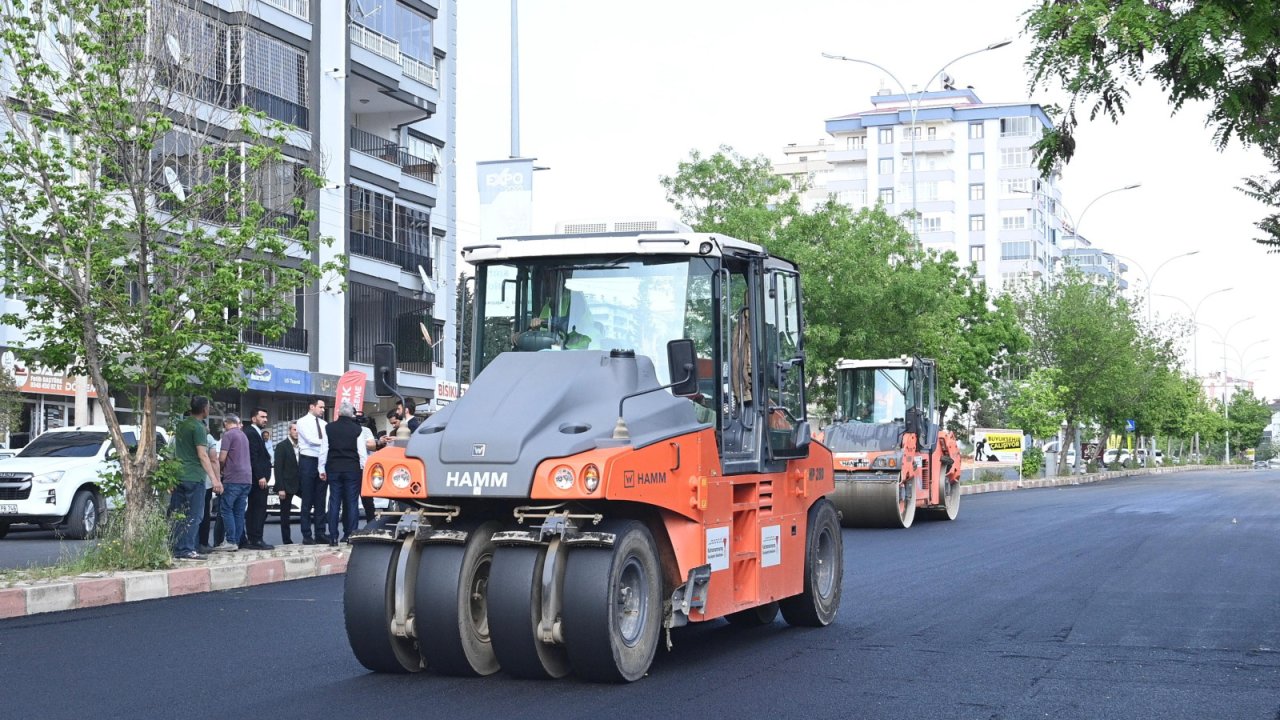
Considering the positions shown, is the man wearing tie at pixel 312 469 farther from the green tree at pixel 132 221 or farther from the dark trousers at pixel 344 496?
the green tree at pixel 132 221

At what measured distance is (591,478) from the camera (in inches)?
303

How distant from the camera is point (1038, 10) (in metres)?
8.61

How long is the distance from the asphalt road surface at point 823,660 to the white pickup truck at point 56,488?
6.53 metres

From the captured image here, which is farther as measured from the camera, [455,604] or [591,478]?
[455,604]

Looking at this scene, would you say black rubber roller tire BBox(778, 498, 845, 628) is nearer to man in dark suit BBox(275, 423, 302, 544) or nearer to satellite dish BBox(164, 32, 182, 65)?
satellite dish BBox(164, 32, 182, 65)

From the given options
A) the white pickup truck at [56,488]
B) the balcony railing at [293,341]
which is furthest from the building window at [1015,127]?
the white pickup truck at [56,488]

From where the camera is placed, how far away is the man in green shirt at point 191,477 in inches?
594

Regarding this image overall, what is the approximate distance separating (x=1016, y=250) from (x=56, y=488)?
3794 inches

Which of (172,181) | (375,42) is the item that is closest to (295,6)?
(375,42)

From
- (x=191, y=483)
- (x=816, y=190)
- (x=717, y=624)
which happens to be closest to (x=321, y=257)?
(x=191, y=483)

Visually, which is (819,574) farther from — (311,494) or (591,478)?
(311,494)

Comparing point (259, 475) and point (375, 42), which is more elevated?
point (375, 42)

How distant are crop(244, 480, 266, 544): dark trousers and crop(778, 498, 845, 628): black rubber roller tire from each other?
8275 mm

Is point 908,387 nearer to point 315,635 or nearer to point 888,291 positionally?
point 888,291
